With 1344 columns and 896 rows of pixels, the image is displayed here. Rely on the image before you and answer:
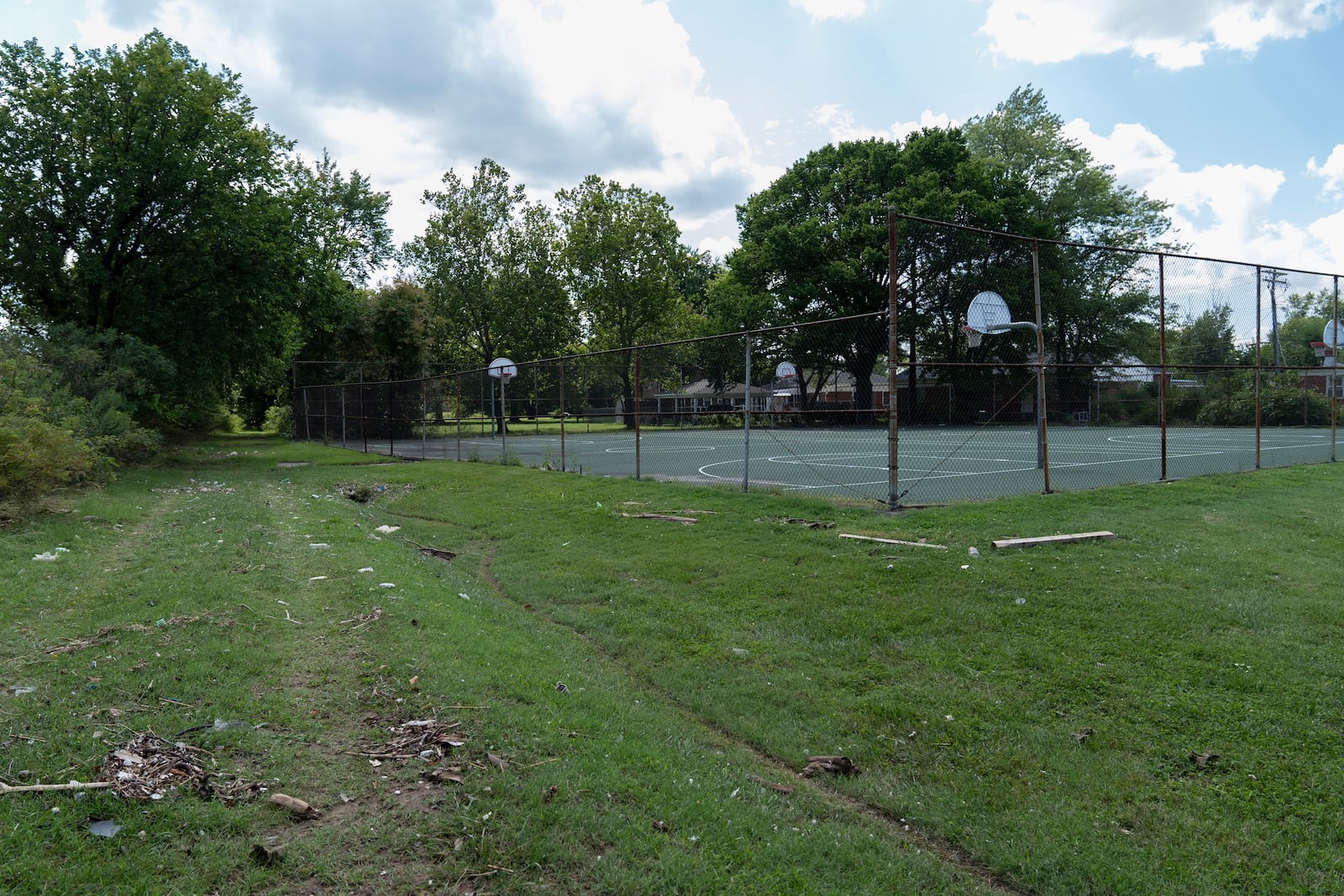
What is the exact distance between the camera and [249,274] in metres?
20.8

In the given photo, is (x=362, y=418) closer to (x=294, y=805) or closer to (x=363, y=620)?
(x=363, y=620)

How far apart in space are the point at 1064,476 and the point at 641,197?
41.3 m

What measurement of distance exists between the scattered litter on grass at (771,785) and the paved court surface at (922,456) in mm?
6939

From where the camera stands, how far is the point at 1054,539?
308 inches

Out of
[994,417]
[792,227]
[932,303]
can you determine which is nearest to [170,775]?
[994,417]

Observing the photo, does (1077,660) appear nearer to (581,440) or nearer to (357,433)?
(581,440)

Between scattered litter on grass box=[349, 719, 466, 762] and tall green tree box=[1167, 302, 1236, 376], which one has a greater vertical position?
tall green tree box=[1167, 302, 1236, 376]

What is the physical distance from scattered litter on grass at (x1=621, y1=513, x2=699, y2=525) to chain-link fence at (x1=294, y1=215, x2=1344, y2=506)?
94.9 inches

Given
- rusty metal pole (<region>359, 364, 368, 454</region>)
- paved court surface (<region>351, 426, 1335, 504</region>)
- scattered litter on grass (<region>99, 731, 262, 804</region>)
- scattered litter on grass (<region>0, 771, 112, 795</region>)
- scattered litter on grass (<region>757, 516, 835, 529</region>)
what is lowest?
scattered litter on grass (<region>99, 731, 262, 804</region>)

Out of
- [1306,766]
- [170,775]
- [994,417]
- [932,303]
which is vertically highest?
[932,303]

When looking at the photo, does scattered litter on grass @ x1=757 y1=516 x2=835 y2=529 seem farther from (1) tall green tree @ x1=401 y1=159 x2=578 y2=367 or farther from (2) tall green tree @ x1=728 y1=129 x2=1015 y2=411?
(1) tall green tree @ x1=401 y1=159 x2=578 y2=367

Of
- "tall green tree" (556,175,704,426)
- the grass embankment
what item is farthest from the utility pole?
"tall green tree" (556,175,704,426)

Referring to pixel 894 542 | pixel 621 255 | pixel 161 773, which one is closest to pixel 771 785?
pixel 161 773

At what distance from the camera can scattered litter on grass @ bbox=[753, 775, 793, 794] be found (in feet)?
12.5
